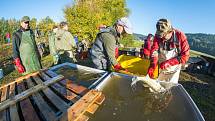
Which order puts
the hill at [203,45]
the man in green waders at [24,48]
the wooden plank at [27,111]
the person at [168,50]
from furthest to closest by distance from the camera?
the hill at [203,45], the man in green waders at [24,48], the person at [168,50], the wooden plank at [27,111]

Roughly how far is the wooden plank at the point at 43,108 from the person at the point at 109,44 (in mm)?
1626

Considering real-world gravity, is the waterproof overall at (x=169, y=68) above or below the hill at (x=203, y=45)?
above

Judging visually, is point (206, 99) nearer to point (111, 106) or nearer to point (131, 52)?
point (131, 52)

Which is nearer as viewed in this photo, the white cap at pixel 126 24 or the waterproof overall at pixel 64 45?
the white cap at pixel 126 24

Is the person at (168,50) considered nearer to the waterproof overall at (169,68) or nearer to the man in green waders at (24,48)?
the waterproof overall at (169,68)

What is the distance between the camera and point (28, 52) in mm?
5387

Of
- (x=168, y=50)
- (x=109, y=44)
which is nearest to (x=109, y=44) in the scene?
(x=109, y=44)

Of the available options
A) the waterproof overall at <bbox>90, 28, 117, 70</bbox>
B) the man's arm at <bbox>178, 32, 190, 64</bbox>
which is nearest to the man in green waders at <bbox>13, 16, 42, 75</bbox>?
the waterproof overall at <bbox>90, 28, 117, 70</bbox>

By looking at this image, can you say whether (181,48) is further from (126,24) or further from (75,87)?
(75,87)

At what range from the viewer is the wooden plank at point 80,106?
1.84 meters

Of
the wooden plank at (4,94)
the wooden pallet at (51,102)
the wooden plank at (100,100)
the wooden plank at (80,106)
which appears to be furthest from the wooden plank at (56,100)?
the wooden plank at (4,94)

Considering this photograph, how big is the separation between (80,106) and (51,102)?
0.39 metres

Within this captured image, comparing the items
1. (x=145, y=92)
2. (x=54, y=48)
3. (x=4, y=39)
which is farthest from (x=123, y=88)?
(x=4, y=39)

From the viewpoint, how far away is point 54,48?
6.66m
